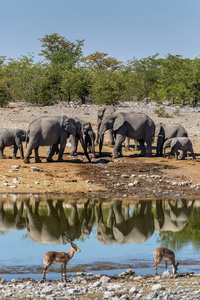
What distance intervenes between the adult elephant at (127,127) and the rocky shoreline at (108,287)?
1896cm

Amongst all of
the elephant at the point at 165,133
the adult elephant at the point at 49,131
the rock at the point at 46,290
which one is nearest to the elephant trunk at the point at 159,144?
the elephant at the point at 165,133

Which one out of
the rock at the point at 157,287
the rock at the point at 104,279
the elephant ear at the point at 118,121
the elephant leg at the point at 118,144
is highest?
the elephant ear at the point at 118,121

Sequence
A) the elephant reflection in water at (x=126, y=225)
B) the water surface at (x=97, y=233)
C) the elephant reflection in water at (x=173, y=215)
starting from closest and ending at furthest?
1. the water surface at (x=97, y=233)
2. the elephant reflection in water at (x=126, y=225)
3. the elephant reflection in water at (x=173, y=215)

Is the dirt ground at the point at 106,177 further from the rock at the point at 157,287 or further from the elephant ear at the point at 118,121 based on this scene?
the rock at the point at 157,287

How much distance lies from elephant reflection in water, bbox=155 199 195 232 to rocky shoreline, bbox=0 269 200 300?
5.65m

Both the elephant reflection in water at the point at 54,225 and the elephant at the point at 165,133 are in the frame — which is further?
the elephant at the point at 165,133

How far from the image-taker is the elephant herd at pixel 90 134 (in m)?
26.6

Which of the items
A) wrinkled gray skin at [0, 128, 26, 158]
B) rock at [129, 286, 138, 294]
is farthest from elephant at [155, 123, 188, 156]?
rock at [129, 286, 138, 294]

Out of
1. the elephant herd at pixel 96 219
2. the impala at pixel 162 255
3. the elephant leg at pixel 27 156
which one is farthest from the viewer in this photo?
the elephant leg at pixel 27 156

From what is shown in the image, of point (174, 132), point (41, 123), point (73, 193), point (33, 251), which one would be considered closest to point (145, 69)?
point (174, 132)

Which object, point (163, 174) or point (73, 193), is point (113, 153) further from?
point (73, 193)

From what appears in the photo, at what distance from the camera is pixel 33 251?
12.8m

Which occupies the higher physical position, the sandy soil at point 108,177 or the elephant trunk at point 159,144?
the elephant trunk at point 159,144

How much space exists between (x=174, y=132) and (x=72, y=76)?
93.4ft
